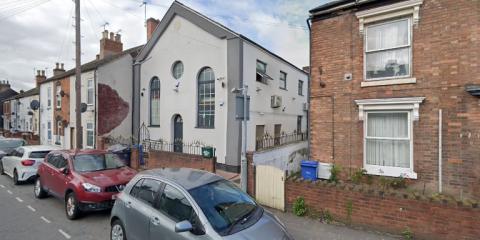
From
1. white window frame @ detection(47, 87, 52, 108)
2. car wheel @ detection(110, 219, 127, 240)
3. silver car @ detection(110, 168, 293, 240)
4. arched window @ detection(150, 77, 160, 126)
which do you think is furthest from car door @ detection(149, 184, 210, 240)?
white window frame @ detection(47, 87, 52, 108)

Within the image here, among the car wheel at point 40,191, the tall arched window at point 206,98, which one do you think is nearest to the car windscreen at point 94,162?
the car wheel at point 40,191

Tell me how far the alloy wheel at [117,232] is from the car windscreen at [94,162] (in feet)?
9.65

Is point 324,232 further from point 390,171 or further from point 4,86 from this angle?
point 4,86

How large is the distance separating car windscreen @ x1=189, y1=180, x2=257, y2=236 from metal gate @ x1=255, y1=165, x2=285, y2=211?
102 inches

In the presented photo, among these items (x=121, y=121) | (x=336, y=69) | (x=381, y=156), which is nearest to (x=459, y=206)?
(x=381, y=156)

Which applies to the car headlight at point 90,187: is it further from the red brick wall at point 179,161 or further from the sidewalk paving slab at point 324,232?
the sidewalk paving slab at point 324,232

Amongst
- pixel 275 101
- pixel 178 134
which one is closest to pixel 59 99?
pixel 178 134

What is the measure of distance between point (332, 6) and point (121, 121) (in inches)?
553

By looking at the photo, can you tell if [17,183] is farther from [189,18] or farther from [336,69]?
[336,69]

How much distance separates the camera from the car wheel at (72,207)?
657cm

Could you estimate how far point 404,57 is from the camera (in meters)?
7.02

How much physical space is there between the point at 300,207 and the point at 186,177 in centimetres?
333

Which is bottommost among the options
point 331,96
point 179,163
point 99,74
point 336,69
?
point 179,163

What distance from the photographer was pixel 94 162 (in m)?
7.85
